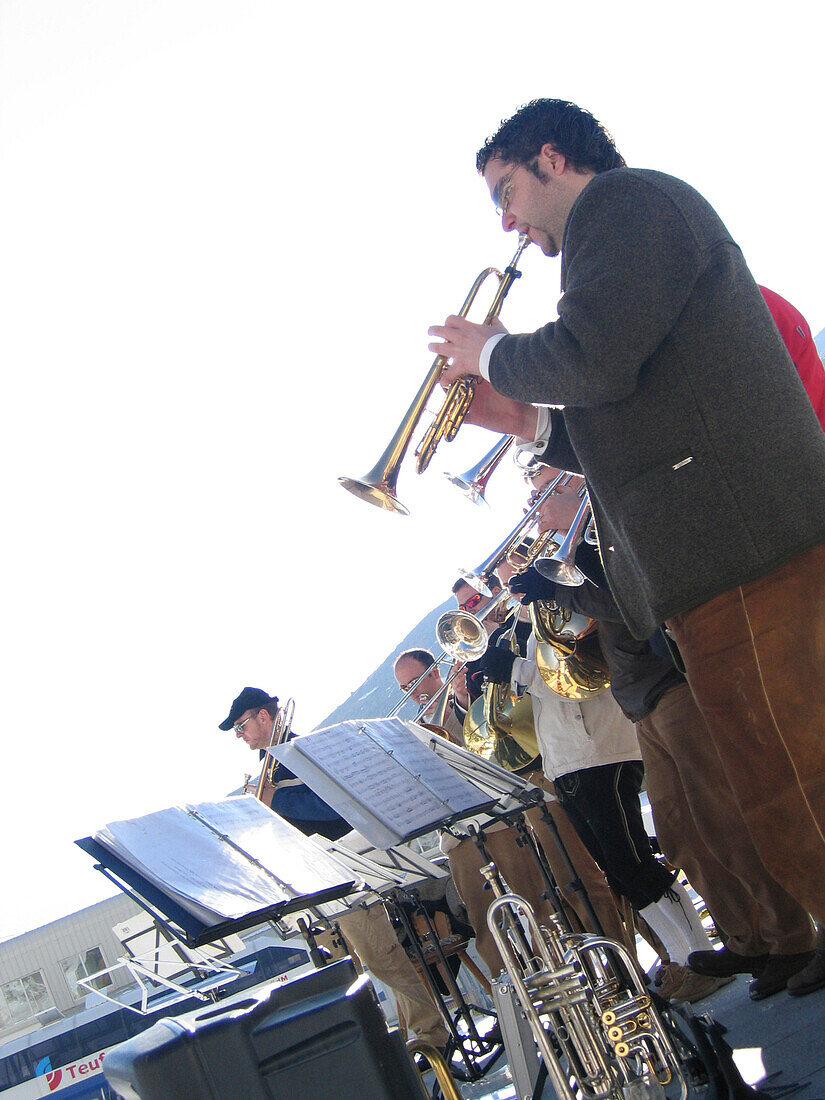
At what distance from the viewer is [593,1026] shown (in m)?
2.20

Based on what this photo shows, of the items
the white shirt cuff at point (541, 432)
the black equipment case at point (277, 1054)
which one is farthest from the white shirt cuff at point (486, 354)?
the black equipment case at point (277, 1054)

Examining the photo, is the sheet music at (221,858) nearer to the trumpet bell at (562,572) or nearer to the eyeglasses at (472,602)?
the trumpet bell at (562,572)

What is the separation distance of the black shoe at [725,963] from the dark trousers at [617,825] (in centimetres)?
58

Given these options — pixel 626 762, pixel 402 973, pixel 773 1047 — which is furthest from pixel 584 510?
pixel 402 973

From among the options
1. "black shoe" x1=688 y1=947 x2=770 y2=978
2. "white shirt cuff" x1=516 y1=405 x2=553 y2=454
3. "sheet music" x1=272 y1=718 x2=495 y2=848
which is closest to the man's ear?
"white shirt cuff" x1=516 y1=405 x2=553 y2=454

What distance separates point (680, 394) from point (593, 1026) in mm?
1547

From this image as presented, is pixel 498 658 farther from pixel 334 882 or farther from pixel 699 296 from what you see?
pixel 699 296

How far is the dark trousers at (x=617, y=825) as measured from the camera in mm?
3814

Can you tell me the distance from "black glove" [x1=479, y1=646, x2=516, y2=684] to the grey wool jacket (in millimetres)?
3165

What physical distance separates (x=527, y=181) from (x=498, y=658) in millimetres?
3235

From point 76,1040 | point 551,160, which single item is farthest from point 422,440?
point 76,1040

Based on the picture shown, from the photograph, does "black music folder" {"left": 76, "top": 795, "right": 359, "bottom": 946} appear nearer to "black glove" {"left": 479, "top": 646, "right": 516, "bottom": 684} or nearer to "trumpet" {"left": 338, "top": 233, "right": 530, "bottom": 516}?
"trumpet" {"left": 338, "top": 233, "right": 530, "bottom": 516}

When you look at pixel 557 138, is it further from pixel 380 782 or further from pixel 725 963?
pixel 725 963

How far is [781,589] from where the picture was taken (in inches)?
66.6
